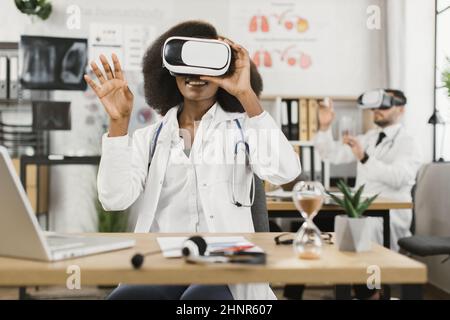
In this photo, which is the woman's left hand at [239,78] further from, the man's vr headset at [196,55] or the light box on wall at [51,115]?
the light box on wall at [51,115]

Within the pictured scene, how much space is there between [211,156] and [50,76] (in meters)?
3.06

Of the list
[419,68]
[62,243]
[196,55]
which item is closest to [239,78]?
[196,55]

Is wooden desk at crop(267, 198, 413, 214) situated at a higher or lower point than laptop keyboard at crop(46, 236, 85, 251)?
lower

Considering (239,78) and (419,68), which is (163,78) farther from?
(419,68)

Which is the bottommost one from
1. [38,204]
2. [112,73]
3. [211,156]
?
[38,204]

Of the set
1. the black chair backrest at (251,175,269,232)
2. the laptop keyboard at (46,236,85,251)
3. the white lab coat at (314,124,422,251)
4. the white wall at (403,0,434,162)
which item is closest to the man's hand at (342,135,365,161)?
the white lab coat at (314,124,422,251)

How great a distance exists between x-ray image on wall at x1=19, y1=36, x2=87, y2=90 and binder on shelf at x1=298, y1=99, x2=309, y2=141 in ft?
5.83

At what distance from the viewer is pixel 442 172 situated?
326cm

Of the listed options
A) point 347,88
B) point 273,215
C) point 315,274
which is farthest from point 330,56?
point 315,274

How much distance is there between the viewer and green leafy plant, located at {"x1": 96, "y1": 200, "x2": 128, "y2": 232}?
367 cm

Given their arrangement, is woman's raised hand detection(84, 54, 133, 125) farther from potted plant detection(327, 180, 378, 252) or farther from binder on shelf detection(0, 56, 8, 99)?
binder on shelf detection(0, 56, 8, 99)

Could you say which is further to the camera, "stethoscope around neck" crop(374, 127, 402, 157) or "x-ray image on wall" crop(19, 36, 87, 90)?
"x-ray image on wall" crop(19, 36, 87, 90)

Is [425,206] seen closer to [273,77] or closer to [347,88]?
[347,88]

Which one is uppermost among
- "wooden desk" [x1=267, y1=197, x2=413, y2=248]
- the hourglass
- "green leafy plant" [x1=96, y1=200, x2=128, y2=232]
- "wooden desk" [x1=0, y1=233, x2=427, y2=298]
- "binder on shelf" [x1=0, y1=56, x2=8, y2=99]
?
"binder on shelf" [x1=0, y1=56, x2=8, y2=99]
